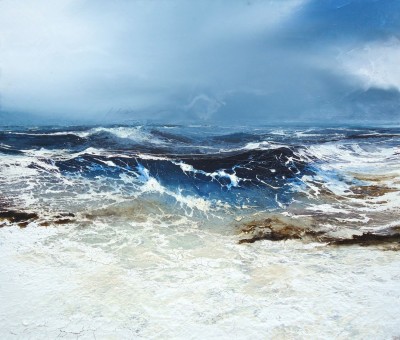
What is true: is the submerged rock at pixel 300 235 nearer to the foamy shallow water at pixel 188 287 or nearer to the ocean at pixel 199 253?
the ocean at pixel 199 253

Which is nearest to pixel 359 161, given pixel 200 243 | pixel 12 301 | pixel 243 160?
pixel 243 160

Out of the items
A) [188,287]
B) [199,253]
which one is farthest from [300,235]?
[188,287]

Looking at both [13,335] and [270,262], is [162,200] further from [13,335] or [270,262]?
[13,335]

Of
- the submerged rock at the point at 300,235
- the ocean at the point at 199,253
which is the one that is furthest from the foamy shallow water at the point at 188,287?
the submerged rock at the point at 300,235

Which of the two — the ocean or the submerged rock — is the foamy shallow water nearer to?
the ocean

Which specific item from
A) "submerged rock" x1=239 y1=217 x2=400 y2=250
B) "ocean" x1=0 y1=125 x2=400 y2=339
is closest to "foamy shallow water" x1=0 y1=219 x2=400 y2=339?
"ocean" x1=0 y1=125 x2=400 y2=339

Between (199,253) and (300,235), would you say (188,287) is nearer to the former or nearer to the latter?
(199,253)
